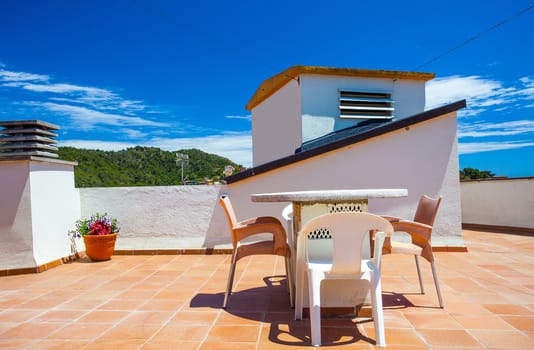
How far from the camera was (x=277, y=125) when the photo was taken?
8.63m

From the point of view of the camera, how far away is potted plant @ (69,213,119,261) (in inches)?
211

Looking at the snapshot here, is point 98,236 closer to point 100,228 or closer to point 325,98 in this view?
point 100,228

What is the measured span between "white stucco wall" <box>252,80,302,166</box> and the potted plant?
3947 mm

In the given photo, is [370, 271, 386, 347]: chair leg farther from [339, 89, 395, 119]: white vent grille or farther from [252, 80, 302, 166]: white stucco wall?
[339, 89, 395, 119]: white vent grille

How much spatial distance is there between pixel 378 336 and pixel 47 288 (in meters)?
3.57

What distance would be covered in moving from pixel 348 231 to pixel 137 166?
1638 cm

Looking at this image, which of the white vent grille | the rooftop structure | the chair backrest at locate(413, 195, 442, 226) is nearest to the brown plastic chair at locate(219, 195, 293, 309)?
the chair backrest at locate(413, 195, 442, 226)

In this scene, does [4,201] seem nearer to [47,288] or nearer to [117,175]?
Answer: [47,288]

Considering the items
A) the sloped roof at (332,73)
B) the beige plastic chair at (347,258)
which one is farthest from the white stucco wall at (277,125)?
the beige plastic chair at (347,258)

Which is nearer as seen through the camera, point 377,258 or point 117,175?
point 377,258

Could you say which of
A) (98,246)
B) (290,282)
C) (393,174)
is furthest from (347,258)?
(98,246)

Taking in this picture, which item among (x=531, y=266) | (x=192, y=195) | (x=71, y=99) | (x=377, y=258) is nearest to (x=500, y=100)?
(x=531, y=266)

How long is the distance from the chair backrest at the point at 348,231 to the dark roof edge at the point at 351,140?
3.22 m

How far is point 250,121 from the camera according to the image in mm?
10852
